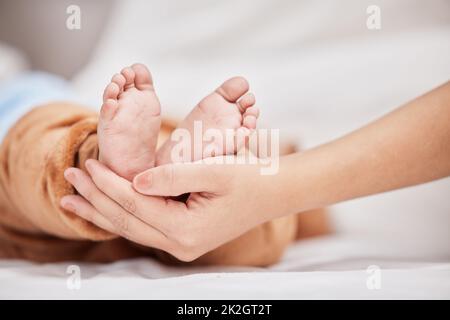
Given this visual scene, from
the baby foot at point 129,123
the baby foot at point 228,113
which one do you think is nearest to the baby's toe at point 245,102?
the baby foot at point 228,113

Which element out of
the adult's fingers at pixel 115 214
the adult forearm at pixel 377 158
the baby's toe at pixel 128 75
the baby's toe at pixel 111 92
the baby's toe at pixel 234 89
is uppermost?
the baby's toe at pixel 128 75

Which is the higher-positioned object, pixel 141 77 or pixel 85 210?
pixel 141 77

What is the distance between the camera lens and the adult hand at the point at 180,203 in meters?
0.62

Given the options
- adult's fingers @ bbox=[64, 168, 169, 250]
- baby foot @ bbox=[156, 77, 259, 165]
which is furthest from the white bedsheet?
baby foot @ bbox=[156, 77, 259, 165]

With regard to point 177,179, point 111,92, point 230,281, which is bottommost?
point 230,281

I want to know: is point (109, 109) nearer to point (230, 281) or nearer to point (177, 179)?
point (177, 179)

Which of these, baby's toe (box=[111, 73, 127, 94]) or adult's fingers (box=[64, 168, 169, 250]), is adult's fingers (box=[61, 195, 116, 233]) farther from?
baby's toe (box=[111, 73, 127, 94])

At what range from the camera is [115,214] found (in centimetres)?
67

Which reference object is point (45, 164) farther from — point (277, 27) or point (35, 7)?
point (35, 7)

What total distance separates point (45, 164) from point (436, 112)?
1.71 ft

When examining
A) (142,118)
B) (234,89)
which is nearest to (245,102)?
(234,89)

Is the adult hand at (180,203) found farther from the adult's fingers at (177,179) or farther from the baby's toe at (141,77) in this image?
the baby's toe at (141,77)

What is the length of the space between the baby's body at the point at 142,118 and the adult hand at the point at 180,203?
1.2 inches

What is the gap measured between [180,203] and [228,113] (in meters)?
0.13
